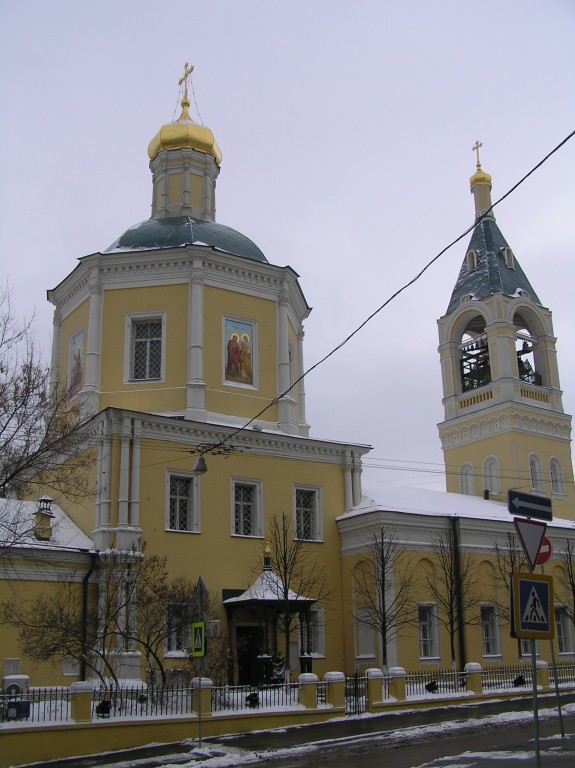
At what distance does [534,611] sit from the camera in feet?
29.3

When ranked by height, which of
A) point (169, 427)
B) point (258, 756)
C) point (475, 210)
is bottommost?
point (258, 756)

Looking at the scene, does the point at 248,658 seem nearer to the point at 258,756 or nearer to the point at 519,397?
the point at 258,756

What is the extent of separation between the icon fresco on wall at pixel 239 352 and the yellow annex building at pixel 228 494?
0.18 ft

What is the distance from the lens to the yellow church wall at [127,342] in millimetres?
25578

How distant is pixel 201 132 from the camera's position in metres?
31.3

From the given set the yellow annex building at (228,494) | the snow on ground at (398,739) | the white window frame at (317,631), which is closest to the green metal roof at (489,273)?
the yellow annex building at (228,494)

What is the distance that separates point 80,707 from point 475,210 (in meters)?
37.1

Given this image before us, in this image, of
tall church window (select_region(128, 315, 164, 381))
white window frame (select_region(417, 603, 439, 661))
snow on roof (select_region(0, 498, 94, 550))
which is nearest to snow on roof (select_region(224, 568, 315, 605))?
snow on roof (select_region(0, 498, 94, 550))

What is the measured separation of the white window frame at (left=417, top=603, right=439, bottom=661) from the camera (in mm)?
25766

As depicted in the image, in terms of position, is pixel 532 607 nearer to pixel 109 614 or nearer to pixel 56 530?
pixel 109 614

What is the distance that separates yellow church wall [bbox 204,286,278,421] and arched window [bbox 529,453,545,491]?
16.9 meters

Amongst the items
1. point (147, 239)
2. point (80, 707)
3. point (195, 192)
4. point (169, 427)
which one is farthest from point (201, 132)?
point (80, 707)

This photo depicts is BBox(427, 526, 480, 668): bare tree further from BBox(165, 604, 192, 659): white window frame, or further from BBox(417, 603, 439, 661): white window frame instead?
BBox(165, 604, 192, 659): white window frame

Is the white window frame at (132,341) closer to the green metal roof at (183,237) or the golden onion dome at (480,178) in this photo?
the green metal roof at (183,237)
